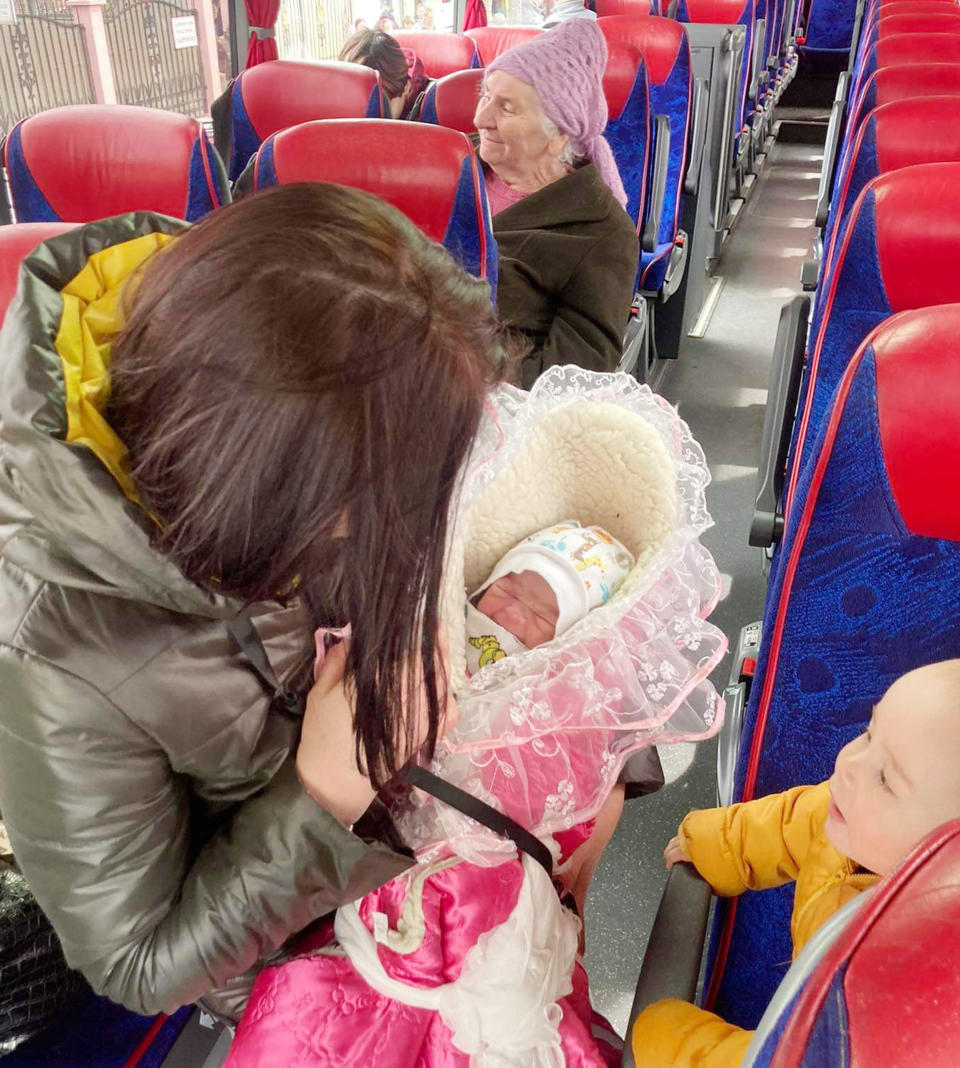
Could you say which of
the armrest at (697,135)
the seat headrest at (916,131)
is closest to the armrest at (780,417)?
the seat headrest at (916,131)

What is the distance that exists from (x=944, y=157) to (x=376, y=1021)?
135cm

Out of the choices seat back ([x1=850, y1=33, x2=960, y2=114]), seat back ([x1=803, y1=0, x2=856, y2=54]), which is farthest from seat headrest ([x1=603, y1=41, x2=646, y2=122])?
seat back ([x1=803, y1=0, x2=856, y2=54])

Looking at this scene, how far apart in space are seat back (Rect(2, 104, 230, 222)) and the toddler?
1.42 m

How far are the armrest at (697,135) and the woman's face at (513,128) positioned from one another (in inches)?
48.5

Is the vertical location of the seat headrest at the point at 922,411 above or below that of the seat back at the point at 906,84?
below

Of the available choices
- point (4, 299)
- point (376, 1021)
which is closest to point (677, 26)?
point (4, 299)

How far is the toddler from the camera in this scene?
62cm

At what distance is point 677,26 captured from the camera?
295 centimetres

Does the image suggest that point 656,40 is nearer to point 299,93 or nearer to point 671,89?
point 671,89

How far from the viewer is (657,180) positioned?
259 cm

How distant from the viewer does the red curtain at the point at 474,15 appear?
4914mm

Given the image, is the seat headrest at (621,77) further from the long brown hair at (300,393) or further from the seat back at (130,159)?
the long brown hair at (300,393)

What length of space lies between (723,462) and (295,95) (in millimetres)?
1493

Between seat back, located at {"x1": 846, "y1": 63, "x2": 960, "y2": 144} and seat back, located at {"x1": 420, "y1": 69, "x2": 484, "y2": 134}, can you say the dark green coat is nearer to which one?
seat back, located at {"x1": 846, "y1": 63, "x2": 960, "y2": 144}
